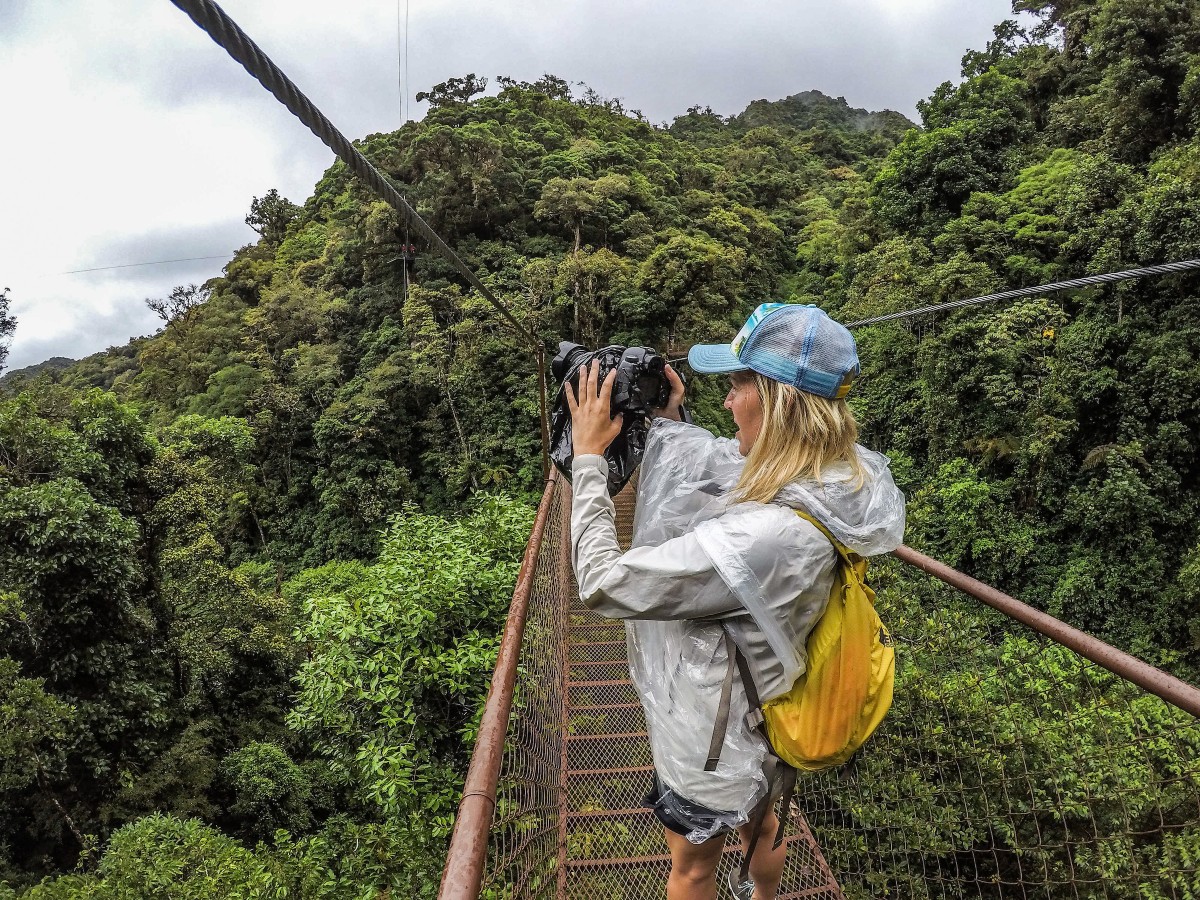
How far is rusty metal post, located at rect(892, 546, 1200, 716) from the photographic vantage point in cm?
84

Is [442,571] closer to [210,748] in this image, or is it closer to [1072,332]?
[210,748]

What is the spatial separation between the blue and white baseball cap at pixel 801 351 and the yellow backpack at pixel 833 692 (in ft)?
0.60

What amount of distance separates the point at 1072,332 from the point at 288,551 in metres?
15.4

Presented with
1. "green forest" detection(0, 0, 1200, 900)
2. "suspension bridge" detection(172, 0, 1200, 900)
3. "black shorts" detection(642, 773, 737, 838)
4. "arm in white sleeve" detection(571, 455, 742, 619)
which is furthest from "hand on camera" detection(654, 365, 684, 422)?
"green forest" detection(0, 0, 1200, 900)

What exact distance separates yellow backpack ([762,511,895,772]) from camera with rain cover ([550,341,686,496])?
31 cm

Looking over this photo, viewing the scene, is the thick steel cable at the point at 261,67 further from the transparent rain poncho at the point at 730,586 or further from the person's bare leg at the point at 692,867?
the person's bare leg at the point at 692,867

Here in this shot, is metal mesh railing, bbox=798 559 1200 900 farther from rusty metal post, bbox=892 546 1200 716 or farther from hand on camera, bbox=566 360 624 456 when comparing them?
hand on camera, bbox=566 360 624 456

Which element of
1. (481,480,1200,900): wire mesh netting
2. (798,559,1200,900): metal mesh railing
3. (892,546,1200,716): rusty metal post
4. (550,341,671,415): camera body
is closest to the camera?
(892,546,1200,716): rusty metal post

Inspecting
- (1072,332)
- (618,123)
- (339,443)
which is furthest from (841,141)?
(339,443)

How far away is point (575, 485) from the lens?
0.88 metres

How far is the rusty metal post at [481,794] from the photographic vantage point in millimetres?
567

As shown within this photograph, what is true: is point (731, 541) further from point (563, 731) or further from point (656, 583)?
point (563, 731)

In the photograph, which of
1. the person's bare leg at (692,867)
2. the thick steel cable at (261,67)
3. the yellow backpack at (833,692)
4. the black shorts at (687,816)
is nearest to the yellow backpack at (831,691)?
the yellow backpack at (833,692)

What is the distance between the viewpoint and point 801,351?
0.81 m
